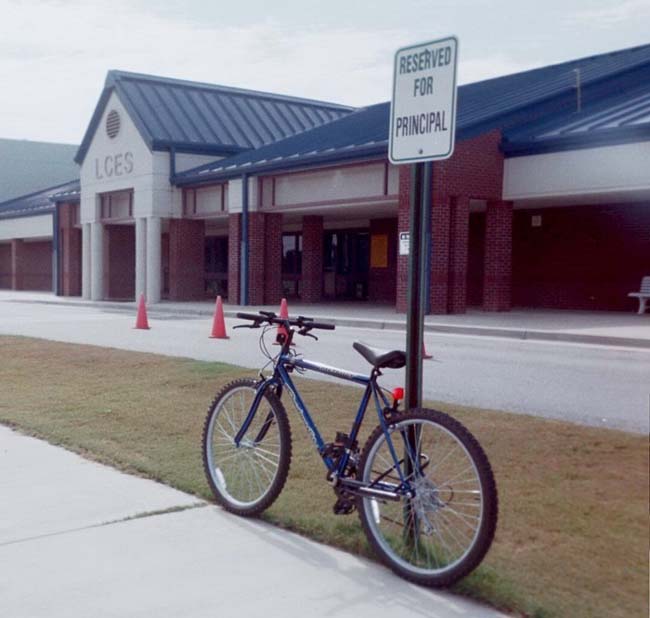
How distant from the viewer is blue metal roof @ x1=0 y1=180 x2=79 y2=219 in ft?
131

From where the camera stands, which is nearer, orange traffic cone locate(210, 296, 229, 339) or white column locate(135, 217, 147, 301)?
orange traffic cone locate(210, 296, 229, 339)

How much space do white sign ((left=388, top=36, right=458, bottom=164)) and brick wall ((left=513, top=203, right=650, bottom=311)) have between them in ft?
63.3

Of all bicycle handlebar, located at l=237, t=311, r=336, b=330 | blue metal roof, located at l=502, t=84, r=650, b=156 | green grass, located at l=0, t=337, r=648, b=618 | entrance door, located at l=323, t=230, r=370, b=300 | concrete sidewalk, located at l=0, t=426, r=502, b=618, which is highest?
blue metal roof, located at l=502, t=84, r=650, b=156

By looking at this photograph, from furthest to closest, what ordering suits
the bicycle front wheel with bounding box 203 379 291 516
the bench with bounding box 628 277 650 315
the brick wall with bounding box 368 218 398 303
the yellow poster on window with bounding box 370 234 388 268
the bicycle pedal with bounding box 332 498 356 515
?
the yellow poster on window with bounding box 370 234 388 268
the brick wall with bounding box 368 218 398 303
the bench with bounding box 628 277 650 315
the bicycle front wheel with bounding box 203 379 291 516
the bicycle pedal with bounding box 332 498 356 515

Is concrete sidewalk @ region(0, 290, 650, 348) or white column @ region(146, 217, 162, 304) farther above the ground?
white column @ region(146, 217, 162, 304)

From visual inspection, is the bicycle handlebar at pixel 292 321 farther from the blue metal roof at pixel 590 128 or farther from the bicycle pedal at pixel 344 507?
the blue metal roof at pixel 590 128

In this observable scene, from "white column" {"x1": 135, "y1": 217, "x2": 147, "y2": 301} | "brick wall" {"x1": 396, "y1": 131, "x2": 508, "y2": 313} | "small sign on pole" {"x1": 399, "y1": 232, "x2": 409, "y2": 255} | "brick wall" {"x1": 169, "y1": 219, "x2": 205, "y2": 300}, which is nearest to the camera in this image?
"small sign on pole" {"x1": 399, "y1": 232, "x2": 409, "y2": 255}

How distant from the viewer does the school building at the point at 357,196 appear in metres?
20.6

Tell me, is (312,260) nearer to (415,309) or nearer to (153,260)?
(153,260)

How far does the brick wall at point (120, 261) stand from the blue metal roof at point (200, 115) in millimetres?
3393

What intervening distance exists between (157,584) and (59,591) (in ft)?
1.37

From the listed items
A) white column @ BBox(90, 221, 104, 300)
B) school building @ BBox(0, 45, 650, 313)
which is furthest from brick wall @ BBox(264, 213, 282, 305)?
white column @ BBox(90, 221, 104, 300)

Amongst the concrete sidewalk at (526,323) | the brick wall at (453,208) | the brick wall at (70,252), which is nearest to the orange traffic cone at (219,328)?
the concrete sidewalk at (526,323)

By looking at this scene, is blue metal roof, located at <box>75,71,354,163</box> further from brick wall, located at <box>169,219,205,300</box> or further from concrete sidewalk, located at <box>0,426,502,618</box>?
concrete sidewalk, located at <box>0,426,502,618</box>
